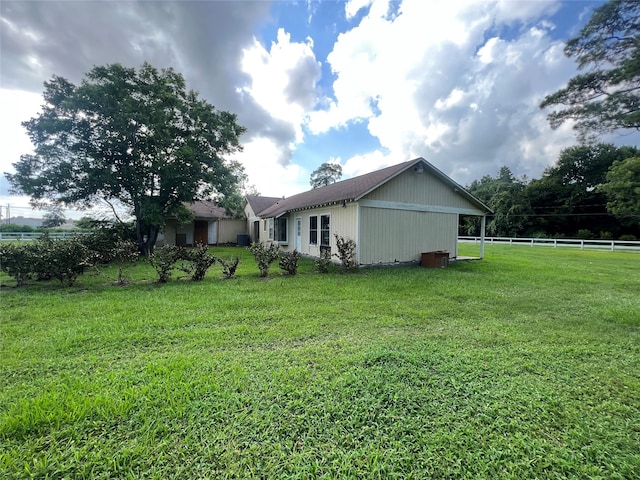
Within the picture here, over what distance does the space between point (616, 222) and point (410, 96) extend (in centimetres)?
3412

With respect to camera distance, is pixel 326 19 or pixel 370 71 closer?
pixel 326 19

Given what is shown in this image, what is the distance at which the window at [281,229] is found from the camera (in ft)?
50.6

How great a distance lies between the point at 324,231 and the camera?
11664 mm

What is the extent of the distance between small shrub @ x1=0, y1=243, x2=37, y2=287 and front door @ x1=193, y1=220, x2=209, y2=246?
14477 mm

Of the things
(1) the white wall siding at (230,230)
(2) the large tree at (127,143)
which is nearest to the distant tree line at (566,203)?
(1) the white wall siding at (230,230)

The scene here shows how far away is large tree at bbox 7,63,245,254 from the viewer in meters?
11.3

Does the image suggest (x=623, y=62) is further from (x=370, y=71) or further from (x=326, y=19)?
(x=326, y=19)

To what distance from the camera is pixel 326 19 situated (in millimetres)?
10227

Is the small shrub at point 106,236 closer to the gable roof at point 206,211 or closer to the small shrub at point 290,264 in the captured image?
the gable roof at point 206,211

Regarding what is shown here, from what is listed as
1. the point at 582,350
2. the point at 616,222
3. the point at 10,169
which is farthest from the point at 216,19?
the point at 616,222

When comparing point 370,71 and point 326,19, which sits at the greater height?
point 326,19

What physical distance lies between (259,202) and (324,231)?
44.0 feet

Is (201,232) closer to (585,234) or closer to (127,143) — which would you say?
(127,143)

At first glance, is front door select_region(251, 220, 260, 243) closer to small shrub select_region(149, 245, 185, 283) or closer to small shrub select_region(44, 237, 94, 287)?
small shrub select_region(149, 245, 185, 283)
